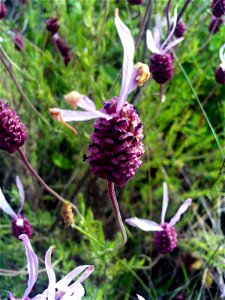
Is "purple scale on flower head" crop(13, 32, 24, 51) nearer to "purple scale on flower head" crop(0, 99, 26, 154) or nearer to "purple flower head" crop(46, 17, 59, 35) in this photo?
"purple flower head" crop(46, 17, 59, 35)

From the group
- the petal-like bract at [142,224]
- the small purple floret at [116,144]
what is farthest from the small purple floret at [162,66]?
the small purple floret at [116,144]

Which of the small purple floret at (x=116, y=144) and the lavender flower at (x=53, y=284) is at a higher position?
the small purple floret at (x=116, y=144)

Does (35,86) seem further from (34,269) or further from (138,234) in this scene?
(34,269)

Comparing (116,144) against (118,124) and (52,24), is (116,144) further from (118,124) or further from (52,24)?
(52,24)

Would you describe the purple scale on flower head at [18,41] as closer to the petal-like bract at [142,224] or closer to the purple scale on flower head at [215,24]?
the purple scale on flower head at [215,24]

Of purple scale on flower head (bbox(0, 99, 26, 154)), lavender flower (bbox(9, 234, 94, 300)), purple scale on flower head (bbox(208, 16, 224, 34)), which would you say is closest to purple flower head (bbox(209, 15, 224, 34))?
purple scale on flower head (bbox(208, 16, 224, 34))

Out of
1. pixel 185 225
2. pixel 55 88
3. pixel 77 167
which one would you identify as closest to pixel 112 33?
pixel 55 88
